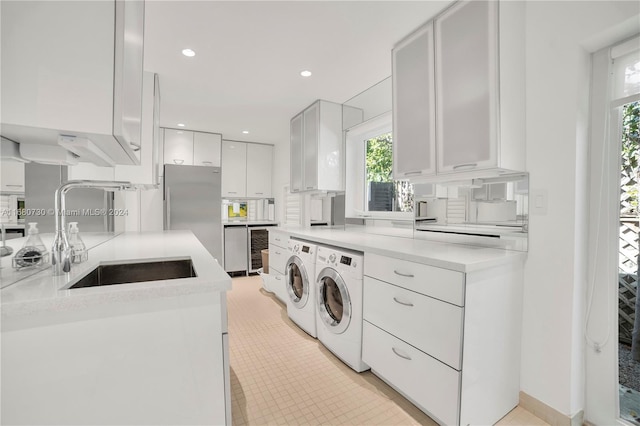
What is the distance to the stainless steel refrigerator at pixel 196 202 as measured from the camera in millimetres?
4234

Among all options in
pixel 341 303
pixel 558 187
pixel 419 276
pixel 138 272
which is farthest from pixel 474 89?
pixel 138 272

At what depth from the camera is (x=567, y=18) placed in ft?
4.68

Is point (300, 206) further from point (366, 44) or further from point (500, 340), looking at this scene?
point (500, 340)

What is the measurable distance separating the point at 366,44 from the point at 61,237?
216 centimetres

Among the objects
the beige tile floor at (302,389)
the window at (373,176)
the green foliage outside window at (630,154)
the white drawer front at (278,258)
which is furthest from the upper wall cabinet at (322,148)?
the green foliage outside window at (630,154)

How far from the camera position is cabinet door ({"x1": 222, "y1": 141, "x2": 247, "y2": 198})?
4.98 m

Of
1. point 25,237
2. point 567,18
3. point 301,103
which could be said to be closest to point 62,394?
point 25,237

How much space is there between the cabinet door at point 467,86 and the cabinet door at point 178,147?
3.90 metres

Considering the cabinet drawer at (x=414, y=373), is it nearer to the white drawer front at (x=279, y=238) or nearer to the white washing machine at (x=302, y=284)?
the white washing machine at (x=302, y=284)

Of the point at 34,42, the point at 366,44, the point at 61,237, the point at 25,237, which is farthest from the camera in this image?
the point at 366,44

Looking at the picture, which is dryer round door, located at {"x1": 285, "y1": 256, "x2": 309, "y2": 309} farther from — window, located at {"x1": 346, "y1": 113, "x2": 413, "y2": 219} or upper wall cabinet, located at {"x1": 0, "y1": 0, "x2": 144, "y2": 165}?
upper wall cabinet, located at {"x1": 0, "y1": 0, "x2": 144, "y2": 165}

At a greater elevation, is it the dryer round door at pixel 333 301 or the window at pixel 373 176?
the window at pixel 373 176

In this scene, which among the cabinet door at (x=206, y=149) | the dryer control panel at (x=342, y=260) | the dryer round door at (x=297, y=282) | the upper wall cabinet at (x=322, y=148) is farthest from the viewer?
the cabinet door at (x=206, y=149)

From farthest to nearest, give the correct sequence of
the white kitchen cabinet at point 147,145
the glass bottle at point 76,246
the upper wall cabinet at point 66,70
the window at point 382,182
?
the window at point 382,182 < the white kitchen cabinet at point 147,145 < the glass bottle at point 76,246 < the upper wall cabinet at point 66,70
